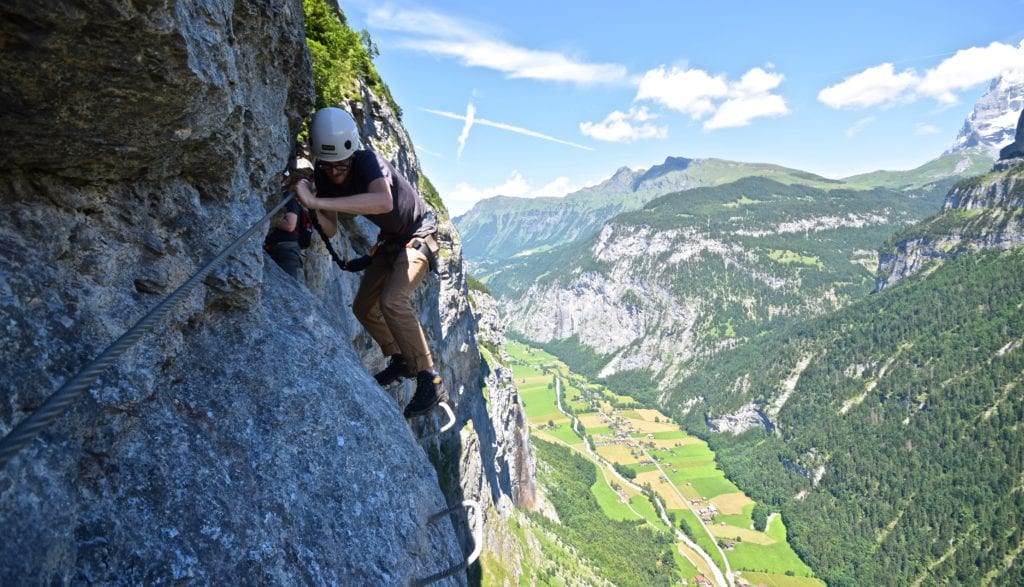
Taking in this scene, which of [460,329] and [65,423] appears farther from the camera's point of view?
[460,329]

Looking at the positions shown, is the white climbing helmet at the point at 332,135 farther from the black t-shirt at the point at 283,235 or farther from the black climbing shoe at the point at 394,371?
the black climbing shoe at the point at 394,371

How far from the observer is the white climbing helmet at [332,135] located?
267 inches

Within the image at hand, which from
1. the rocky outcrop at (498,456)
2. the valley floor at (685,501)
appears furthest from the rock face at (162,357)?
the valley floor at (685,501)

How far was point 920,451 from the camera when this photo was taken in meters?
157

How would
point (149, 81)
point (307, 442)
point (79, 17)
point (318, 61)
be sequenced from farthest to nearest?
point (318, 61)
point (307, 442)
point (149, 81)
point (79, 17)

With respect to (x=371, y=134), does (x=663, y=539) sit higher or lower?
lower

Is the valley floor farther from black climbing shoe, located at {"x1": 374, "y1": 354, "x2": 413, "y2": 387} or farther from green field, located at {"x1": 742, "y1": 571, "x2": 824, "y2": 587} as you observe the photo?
black climbing shoe, located at {"x1": 374, "y1": 354, "x2": 413, "y2": 387}

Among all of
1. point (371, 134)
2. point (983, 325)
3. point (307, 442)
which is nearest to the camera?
point (307, 442)

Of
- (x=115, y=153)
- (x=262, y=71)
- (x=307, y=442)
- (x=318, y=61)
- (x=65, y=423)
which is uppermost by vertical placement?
(x=318, y=61)

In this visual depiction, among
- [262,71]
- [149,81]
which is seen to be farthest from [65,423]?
[262,71]

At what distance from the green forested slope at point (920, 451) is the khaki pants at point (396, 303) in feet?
467

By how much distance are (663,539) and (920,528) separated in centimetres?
7607

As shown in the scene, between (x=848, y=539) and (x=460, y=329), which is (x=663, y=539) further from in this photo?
(x=460, y=329)

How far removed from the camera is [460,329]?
4156 centimetres
